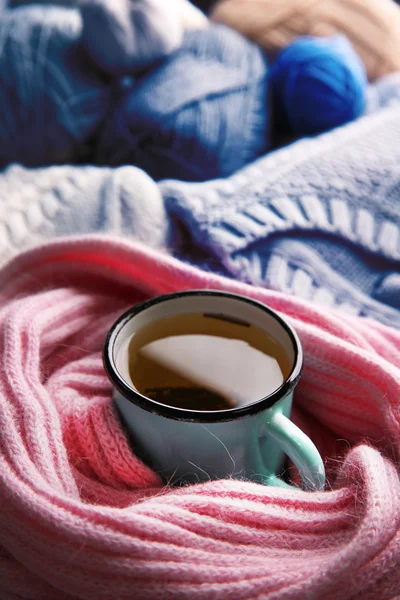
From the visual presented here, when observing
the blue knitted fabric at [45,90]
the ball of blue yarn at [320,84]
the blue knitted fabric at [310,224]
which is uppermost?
the ball of blue yarn at [320,84]

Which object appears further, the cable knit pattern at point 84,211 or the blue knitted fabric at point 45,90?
the blue knitted fabric at point 45,90

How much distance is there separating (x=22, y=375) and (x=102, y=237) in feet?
0.36

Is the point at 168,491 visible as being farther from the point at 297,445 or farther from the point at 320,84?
the point at 320,84

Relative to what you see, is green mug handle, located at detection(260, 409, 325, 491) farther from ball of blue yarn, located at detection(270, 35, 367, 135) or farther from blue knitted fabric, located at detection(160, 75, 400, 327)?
ball of blue yarn, located at detection(270, 35, 367, 135)

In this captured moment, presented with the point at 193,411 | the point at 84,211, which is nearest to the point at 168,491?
the point at 193,411

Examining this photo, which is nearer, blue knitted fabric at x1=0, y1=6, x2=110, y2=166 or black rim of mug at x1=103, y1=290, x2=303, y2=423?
black rim of mug at x1=103, y1=290, x2=303, y2=423

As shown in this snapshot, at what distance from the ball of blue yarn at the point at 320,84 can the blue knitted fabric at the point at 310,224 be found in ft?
0.48

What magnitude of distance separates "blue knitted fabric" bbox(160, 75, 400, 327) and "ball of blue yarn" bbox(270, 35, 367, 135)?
146 millimetres

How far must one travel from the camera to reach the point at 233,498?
0.25 metres

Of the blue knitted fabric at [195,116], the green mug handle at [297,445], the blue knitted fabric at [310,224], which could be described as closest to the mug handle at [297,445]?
the green mug handle at [297,445]

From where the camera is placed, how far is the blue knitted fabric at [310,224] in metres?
0.42

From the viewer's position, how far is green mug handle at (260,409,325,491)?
0.26 meters

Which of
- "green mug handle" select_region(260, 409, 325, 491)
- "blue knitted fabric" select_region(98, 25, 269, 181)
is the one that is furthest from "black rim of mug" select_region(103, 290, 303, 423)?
"blue knitted fabric" select_region(98, 25, 269, 181)

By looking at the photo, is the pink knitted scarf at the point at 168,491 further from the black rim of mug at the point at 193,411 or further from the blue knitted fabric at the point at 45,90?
the blue knitted fabric at the point at 45,90
